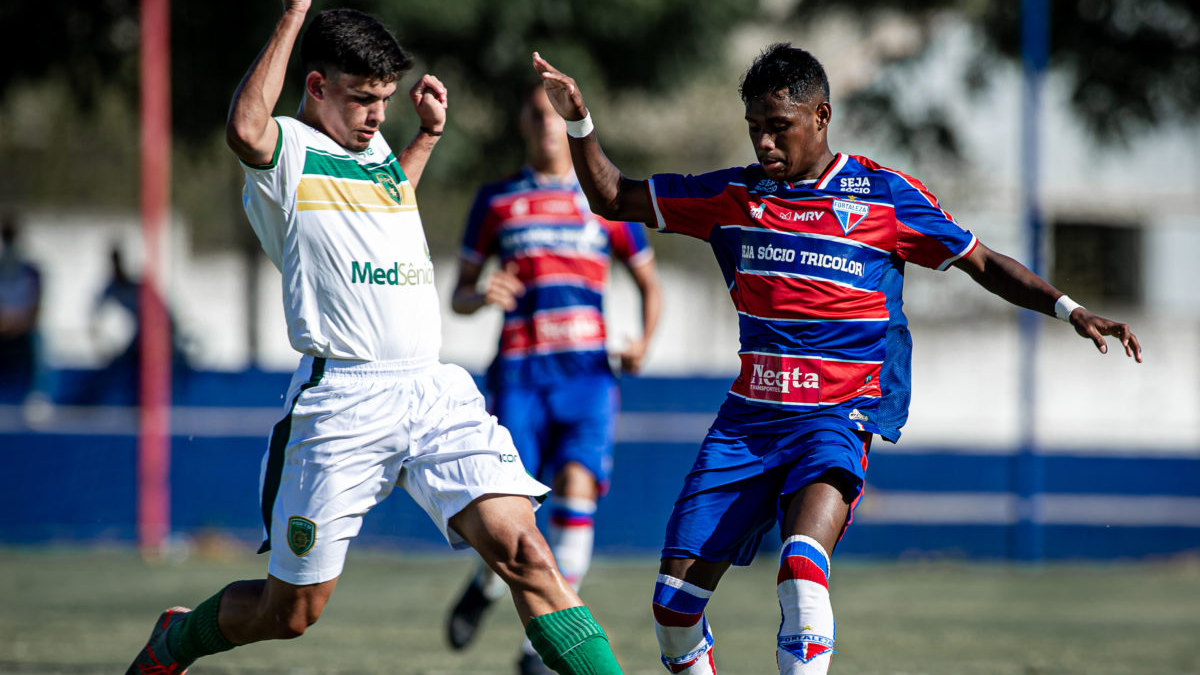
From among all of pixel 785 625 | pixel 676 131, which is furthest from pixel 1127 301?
pixel 785 625

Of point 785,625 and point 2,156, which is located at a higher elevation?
point 2,156

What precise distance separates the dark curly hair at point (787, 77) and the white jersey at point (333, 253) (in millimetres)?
1156

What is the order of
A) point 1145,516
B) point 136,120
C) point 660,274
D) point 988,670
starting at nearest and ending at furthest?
point 988,670
point 1145,516
point 660,274
point 136,120

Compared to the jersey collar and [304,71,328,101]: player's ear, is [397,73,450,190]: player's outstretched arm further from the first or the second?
the jersey collar

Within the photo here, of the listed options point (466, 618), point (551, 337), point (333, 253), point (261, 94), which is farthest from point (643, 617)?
point (261, 94)

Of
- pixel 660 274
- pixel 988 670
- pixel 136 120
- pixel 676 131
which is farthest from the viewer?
pixel 676 131

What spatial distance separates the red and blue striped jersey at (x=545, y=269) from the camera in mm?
6047

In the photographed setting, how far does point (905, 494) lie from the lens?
10.5 m

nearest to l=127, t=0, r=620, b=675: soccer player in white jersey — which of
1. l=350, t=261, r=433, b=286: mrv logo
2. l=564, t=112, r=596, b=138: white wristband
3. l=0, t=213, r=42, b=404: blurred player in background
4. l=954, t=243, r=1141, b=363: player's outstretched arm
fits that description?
l=350, t=261, r=433, b=286: mrv logo

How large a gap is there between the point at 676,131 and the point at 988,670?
10.6 metres

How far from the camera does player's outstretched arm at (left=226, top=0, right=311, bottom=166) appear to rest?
3498 millimetres

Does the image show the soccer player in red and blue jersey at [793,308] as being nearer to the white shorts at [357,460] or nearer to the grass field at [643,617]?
the white shorts at [357,460]

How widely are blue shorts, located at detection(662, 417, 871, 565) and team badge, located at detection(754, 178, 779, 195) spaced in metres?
0.71

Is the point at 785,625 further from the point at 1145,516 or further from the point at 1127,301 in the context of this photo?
the point at 1127,301
